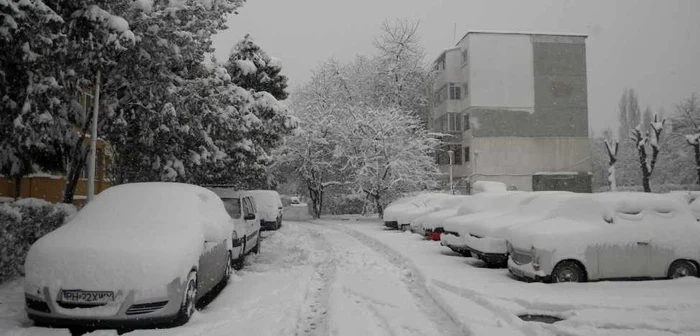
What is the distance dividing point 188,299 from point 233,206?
566cm

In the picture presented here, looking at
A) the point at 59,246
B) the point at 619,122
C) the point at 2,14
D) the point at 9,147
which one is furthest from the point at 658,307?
the point at 619,122

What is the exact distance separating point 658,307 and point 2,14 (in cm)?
1021

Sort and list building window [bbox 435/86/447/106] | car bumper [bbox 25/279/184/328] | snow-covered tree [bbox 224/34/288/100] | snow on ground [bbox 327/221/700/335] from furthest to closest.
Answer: building window [bbox 435/86/447/106] < snow-covered tree [bbox 224/34/288/100] < snow on ground [bbox 327/221/700/335] < car bumper [bbox 25/279/184/328]

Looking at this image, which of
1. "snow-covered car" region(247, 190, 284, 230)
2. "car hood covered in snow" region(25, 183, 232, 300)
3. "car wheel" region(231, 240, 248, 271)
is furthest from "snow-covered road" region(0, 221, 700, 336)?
"snow-covered car" region(247, 190, 284, 230)

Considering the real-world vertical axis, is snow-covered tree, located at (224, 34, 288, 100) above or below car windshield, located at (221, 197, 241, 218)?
above

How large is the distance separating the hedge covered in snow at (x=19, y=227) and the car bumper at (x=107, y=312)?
8.30ft

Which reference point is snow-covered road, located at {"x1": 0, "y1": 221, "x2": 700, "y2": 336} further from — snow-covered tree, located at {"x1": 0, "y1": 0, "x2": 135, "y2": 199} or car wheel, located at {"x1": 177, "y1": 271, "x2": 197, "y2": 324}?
snow-covered tree, located at {"x1": 0, "y1": 0, "x2": 135, "y2": 199}

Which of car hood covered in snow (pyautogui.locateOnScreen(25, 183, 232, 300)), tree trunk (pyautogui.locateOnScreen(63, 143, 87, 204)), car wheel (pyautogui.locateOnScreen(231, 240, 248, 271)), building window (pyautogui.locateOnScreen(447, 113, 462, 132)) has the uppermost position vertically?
building window (pyautogui.locateOnScreen(447, 113, 462, 132))

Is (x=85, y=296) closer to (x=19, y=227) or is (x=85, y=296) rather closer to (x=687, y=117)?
(x=19, y=227)

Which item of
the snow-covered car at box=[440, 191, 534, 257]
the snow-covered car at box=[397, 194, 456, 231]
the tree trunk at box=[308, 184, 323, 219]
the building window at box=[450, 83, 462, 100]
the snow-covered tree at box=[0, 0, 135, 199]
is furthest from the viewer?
the building window at box=[450, 83, 462, 100]

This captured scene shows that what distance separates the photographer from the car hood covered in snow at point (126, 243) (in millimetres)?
5578

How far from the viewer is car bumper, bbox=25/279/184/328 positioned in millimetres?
5473

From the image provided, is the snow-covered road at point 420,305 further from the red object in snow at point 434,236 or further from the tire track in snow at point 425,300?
the red object in snow at point 434,236

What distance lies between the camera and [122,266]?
18.4 feet
